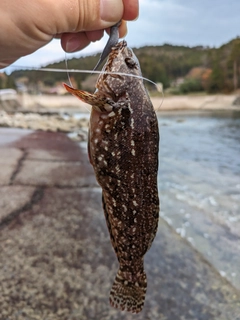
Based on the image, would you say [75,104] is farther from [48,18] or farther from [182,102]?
[48,18]

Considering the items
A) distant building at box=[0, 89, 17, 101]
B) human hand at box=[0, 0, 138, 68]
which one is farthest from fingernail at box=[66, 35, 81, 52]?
distant building at box=[0, 89, 17, 101]

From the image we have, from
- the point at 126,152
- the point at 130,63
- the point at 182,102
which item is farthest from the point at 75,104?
the point at 126,152

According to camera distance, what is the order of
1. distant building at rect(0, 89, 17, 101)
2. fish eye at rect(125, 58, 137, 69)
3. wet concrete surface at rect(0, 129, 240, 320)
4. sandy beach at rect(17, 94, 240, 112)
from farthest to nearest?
sandy beach at rect(17, 94, 240, 112) < distant building at rect(0, 89, 17, 101) < wet concrete surface at rect(0, 129, 240, 320) < fish eye at rect(125, 58, 137, 69)

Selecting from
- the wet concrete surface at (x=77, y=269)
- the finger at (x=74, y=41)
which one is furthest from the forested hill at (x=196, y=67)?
the finger at (x=74, y=41)

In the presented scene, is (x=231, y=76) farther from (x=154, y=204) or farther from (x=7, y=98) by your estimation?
(x=154, y=204)

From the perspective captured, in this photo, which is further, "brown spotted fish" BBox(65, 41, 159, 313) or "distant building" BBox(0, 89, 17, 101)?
"distant building" BBox(0, 89, 17, 101)

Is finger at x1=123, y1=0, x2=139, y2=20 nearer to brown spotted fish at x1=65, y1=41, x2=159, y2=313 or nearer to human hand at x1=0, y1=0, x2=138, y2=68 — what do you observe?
human hand at x1=0, y1=0, x2=138, y2=68
